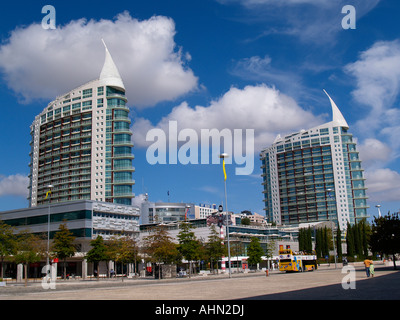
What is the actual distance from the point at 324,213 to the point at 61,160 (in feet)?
334

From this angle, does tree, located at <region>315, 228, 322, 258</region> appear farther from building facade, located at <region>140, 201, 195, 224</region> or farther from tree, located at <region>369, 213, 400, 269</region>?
building facade, located at <region>140, 201, 195, 224</region>

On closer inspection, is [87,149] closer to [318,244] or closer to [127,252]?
[127,252]

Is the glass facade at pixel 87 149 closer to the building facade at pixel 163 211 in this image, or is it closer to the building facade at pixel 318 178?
the building facade at pixel 163 211

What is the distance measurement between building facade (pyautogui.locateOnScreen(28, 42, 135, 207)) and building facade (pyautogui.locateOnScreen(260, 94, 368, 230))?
270 feet

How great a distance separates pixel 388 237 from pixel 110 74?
98361 mm

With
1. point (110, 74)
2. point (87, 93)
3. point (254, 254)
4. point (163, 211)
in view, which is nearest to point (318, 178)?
point (163, 211)

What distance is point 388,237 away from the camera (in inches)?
2114

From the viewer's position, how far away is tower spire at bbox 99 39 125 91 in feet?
415

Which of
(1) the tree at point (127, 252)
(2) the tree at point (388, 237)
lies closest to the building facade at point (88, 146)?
(1) the tree at point (127, 252)

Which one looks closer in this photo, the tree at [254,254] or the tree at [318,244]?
the tree at [254,254]

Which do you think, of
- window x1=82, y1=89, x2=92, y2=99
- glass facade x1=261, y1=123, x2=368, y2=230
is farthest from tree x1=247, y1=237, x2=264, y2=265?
glass facade x1=261, y1=123, x2=368, y2=230

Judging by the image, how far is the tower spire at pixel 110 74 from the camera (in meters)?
126
